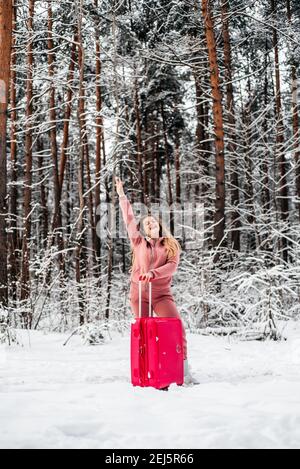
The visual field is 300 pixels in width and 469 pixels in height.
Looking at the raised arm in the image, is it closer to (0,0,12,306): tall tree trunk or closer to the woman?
the woman

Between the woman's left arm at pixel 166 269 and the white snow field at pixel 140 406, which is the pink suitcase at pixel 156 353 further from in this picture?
the woman's left arm at pixel 166 269

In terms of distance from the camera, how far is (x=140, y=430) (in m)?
2.97

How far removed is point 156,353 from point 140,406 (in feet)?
2.92

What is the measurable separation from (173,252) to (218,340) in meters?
3.88

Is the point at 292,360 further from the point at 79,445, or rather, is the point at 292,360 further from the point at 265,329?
the point at 79,445

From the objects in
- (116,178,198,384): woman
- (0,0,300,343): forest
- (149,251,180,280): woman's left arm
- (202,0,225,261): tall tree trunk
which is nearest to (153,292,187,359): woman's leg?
(116,178,198,384): woman

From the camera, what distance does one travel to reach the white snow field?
2799 millimetres

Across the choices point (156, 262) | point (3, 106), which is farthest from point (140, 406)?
point (3, 106)

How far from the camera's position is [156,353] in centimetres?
447

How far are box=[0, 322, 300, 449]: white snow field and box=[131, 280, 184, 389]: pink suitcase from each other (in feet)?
0.46

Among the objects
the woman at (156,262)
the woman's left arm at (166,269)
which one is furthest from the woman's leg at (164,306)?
the woman's left arm at (166,269)

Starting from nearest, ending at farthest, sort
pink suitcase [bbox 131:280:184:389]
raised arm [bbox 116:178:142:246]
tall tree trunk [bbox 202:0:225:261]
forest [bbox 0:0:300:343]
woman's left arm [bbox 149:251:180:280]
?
pink suitcase [bbox 131:280:184:389], woman's left arm [bbox 149:251:180:280], raised arm [bbox 116:178:142:246], forest [bbox 0:0:300:343], tall tree trunk [bbox 202:0:225:261]

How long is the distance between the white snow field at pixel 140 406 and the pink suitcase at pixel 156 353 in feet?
0.46
